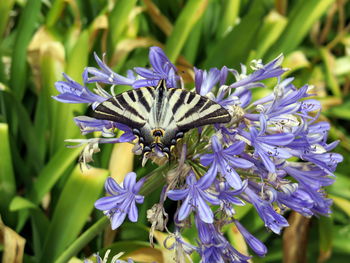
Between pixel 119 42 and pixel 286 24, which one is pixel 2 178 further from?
pixel 286 24

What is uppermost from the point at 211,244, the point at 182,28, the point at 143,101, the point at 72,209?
the point at 143,101

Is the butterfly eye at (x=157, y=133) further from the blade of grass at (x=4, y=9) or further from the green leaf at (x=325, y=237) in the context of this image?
the blade of grass at (x=4, y=9)

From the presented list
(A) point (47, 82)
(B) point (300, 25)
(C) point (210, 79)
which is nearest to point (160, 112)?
(C) point (210, 79)

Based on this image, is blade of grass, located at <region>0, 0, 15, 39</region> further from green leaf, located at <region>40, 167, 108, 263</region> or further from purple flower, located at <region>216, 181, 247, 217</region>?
purple flower, located at <region>216, 181, 247, 217</region>

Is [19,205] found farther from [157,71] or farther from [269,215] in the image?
[269,215]

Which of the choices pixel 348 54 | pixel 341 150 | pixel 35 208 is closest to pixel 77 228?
pixel 35 208

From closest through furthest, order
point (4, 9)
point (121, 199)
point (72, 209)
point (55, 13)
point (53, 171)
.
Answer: point (121, 199) < point (72, 209) < point (53, 171) < point (4, 9) < point (55, 13)
